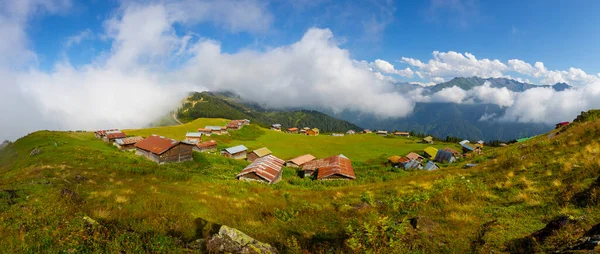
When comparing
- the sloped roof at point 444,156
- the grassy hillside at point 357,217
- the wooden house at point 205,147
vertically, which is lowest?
the sloped roof at point 444,156

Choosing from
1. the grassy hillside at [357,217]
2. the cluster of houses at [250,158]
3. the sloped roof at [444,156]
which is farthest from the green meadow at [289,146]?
the grassy hillside at [357,217]

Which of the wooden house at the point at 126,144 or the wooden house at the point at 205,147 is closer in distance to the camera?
the wooden house at the point at 126,144

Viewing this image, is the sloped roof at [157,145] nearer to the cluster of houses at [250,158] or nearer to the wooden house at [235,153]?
the cluster of houses at [250,158]

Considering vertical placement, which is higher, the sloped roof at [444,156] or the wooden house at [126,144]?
the wooden house at [126,144]

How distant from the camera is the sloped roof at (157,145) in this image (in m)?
56.8

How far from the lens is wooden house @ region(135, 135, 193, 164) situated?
56562 millimetres

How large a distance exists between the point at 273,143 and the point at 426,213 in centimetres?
9933

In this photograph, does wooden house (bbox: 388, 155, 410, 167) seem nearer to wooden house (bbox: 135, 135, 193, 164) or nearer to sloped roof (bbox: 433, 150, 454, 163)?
sloped roof (bbox: 433, 150, 454, 163)

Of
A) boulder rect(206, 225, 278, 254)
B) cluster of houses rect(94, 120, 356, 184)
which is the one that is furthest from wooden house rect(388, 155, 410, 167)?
boulder rect(206, 225, 278, 254)

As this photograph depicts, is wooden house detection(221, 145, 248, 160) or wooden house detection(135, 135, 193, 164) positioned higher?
wooden house detection(135, 135, 193, 164)

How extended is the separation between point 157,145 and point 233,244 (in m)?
61.3

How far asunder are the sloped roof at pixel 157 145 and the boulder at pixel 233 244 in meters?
55.4

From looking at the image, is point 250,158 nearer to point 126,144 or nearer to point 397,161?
point 126,144

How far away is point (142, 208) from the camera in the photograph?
1302cm
